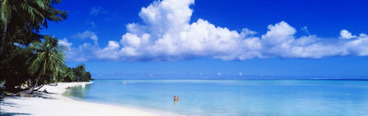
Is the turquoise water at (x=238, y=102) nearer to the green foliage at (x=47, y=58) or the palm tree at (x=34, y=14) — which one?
the green foliage at (x=47, y=58)

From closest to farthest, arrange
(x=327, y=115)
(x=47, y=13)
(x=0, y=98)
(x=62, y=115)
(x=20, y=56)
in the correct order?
(x=62, y=115)
(x=0, y=98)
(x=47, y=13)
(x=20, y=56)
(x=327, y=115)

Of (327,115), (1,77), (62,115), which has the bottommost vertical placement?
(327,115)

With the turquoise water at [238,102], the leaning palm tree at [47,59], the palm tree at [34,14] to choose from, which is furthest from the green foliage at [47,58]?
the turquoise water at [238,102]

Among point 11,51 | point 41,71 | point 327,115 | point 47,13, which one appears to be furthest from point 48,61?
point 327,115

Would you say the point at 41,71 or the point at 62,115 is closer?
the point at 62,115

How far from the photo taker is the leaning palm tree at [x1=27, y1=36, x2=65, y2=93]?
27.2 metres

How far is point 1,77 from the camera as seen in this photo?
999 inches

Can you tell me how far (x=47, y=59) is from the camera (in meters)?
28.3

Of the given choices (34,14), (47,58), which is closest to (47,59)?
(47,58)

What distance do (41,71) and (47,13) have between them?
7.06m

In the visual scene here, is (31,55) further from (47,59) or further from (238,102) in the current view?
(238,102)

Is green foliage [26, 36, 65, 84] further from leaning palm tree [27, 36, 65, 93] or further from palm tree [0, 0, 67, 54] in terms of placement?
palm tree [0, 0, 67, 54]

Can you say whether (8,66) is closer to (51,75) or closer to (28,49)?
(28,49)

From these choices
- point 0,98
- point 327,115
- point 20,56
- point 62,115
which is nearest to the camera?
point 62,115
